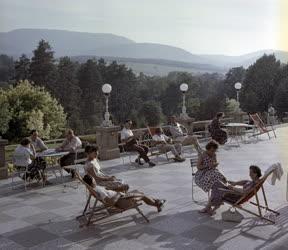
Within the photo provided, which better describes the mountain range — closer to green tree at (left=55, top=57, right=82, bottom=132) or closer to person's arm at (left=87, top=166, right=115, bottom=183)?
green tree at (left=55, top=57, right=82, bottom=132)

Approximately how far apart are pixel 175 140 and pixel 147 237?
5.90m

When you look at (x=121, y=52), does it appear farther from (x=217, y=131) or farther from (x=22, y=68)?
(x=217, y=131)

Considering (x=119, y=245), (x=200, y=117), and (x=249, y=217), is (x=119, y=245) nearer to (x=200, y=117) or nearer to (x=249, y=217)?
(x=249, y=217)

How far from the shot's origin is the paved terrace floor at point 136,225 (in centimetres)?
493

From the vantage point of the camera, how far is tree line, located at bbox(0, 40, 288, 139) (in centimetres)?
4556

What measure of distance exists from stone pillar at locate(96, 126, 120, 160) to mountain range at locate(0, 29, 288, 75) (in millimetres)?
42755

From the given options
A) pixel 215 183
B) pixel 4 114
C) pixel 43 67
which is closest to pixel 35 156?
pixel 215 183

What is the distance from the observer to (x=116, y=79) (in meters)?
61.3

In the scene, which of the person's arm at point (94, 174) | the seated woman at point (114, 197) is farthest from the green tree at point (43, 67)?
the seated woman at point (114, 197)

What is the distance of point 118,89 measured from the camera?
6106 cm

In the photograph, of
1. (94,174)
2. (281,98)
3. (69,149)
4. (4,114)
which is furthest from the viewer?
(281,98)

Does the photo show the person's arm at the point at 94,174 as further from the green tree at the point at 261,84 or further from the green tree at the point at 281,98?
the green tree at the point at 261,84

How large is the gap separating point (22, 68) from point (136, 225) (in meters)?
44.3

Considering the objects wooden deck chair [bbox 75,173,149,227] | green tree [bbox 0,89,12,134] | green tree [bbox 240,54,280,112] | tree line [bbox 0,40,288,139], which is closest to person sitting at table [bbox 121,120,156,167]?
wooden deck chair [bbox 75,173,149,227]
